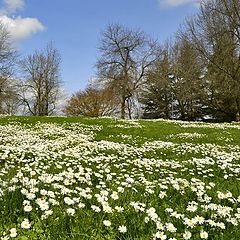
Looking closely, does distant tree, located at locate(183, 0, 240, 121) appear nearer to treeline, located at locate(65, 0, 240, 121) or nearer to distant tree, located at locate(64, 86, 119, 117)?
treeline, located at locate(65, 0, 240, 121)

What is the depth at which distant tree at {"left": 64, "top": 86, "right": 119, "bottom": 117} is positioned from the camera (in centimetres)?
5928

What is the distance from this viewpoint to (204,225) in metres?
3.90

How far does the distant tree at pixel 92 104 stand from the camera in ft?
194

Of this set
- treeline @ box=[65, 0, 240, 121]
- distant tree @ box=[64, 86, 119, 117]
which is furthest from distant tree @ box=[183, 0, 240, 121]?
distant tree @ box=[64, 86, 119, 117]

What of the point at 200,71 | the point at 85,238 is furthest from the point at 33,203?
the point at 200,71

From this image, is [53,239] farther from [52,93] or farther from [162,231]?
[52,93]

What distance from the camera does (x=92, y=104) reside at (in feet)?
197

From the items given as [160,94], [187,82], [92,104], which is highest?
[187,82]

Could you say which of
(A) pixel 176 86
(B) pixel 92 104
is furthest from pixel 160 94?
(B) pixel 92 104

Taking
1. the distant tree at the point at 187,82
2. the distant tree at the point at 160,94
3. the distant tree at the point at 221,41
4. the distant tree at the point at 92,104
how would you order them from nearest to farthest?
1. the distant tree at the point at 221,41
2. the distant tree at the point at 187,82
3. the distant tree at the point at 160,94
4. the distant tree at the point at 92,104

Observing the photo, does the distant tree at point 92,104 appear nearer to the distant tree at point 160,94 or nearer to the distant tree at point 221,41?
the distant tree at point 160,94

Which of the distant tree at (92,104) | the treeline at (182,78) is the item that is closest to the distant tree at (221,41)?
the treeline at (182,78)

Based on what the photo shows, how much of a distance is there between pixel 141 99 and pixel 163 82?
617 cm

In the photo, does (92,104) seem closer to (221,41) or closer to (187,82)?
(187,82)
